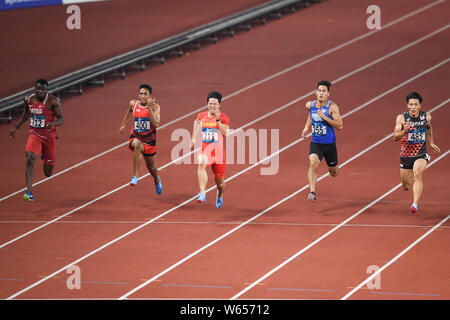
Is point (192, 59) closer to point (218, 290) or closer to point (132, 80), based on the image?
point (132, 80)

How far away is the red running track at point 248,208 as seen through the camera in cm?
1052

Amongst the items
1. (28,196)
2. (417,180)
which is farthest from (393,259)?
(28,196)

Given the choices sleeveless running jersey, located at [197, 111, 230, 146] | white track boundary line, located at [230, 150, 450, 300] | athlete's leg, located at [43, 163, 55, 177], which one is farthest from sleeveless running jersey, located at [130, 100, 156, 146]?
white track boundary line, located at [230, 150, 450, 300]

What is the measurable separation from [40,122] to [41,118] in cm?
7

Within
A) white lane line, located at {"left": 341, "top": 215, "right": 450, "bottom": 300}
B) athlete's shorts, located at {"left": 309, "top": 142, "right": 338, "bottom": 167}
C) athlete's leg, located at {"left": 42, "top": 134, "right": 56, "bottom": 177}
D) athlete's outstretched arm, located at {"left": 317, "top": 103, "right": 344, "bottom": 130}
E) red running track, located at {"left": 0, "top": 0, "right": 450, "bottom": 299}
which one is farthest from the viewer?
athlete's leg, located at {"left": 42, "top": 134, "right": 56, "bottom": 177}

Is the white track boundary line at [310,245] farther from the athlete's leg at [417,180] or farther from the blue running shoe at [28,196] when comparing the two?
the blue running shoe at [28,196]

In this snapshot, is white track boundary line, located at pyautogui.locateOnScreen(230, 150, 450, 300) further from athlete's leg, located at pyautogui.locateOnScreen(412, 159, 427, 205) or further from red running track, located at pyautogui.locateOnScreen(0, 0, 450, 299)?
athlete's leg, located at pyautogui.locateOnScreen(412, 159, 427, 205)

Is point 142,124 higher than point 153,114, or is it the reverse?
point 153,114

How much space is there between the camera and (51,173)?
1511 centimetres

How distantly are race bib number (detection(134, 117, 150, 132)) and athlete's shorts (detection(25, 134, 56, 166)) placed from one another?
4.58 feet

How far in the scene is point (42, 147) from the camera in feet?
47.1

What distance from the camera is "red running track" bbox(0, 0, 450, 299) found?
1052 centimetres

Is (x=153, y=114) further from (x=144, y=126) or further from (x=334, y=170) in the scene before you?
(x=334, y=170)

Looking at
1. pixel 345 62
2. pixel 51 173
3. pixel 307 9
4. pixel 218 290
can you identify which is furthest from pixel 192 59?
pixel 218 290
